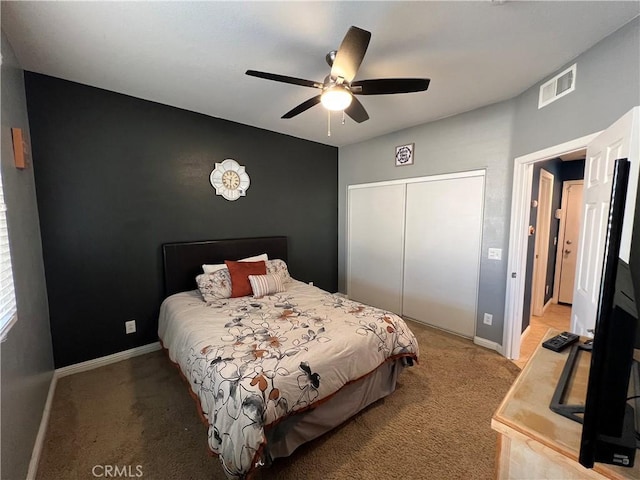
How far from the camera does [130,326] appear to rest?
273 centimetres

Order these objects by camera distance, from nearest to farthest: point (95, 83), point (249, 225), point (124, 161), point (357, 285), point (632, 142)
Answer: point (632, 142)
point (95, 83)
point (124, 161)
point (249, 225)
point (357, 285)

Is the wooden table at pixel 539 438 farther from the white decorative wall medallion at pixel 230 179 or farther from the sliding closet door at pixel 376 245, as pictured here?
the white decorative wall medallion at pixel 230 179

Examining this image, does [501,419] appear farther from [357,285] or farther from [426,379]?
[357,285]

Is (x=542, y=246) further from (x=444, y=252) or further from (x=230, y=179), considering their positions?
(x=230, y=179)

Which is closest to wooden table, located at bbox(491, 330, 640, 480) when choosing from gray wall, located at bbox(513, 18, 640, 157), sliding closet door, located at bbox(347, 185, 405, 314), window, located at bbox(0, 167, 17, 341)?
gray wall, located at bbox(513, 18, 640, 157)

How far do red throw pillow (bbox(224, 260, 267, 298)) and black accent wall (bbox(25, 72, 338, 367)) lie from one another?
0.61 m

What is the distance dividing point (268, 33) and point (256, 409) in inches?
87.4

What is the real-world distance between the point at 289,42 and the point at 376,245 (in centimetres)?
282

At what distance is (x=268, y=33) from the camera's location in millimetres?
1712

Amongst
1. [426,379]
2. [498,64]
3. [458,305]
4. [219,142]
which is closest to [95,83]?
[219,142]

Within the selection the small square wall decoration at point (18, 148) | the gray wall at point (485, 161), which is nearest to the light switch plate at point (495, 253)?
the gray wall at point (485, 161)

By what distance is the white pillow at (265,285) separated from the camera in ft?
9.07

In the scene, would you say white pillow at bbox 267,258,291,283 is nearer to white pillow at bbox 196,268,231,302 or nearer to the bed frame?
the bed frame

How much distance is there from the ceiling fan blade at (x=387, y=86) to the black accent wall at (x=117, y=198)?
6.62 feet
